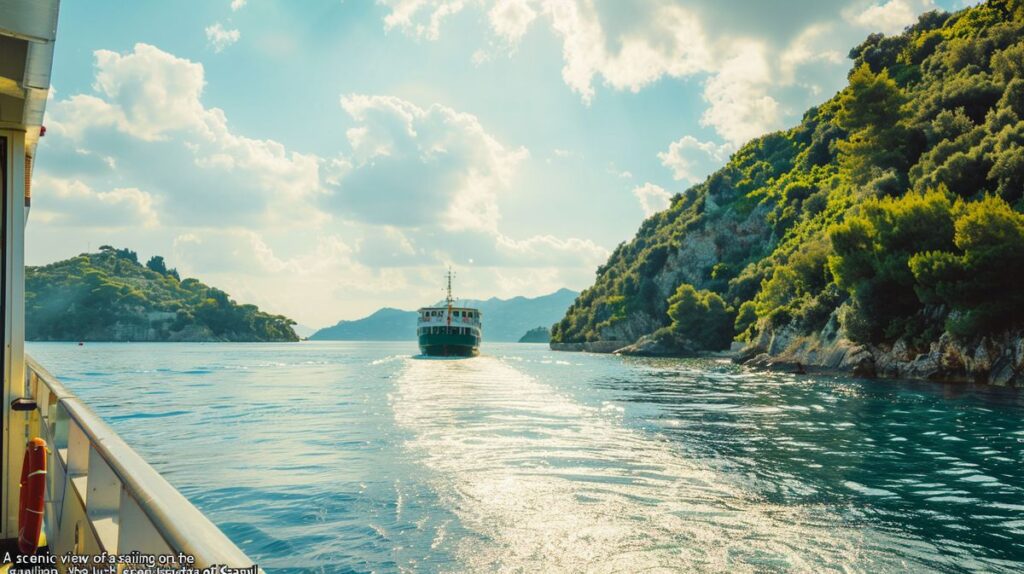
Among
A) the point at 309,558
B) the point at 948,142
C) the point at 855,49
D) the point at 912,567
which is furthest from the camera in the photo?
the point at 855,49

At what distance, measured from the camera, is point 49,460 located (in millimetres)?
6680

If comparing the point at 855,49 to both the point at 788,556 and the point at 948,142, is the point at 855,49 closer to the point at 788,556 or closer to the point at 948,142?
the point at 948,142

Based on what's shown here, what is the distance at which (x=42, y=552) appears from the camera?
630 cm

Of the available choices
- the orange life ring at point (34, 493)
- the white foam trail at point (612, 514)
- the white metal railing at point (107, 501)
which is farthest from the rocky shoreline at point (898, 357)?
the orange life ring at point (34, 493)

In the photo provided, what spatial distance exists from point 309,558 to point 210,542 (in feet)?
25.5

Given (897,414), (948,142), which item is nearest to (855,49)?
(948,142)

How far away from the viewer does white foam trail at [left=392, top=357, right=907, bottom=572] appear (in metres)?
8.86

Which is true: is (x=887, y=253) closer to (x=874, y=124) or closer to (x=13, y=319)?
(x=874, y=124)

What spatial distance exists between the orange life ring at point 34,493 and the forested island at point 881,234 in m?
46.6

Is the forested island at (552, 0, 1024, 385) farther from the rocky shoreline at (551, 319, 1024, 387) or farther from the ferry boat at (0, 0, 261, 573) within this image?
the ferry boat at (0, 0, 261, 573)

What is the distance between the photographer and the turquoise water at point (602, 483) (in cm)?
915

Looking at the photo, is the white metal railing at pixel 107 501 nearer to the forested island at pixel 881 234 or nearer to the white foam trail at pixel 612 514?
the white foam trail at pixel 612 514

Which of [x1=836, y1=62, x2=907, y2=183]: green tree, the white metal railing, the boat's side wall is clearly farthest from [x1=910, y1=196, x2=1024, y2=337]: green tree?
the boat's side wall

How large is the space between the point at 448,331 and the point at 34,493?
277 ft
